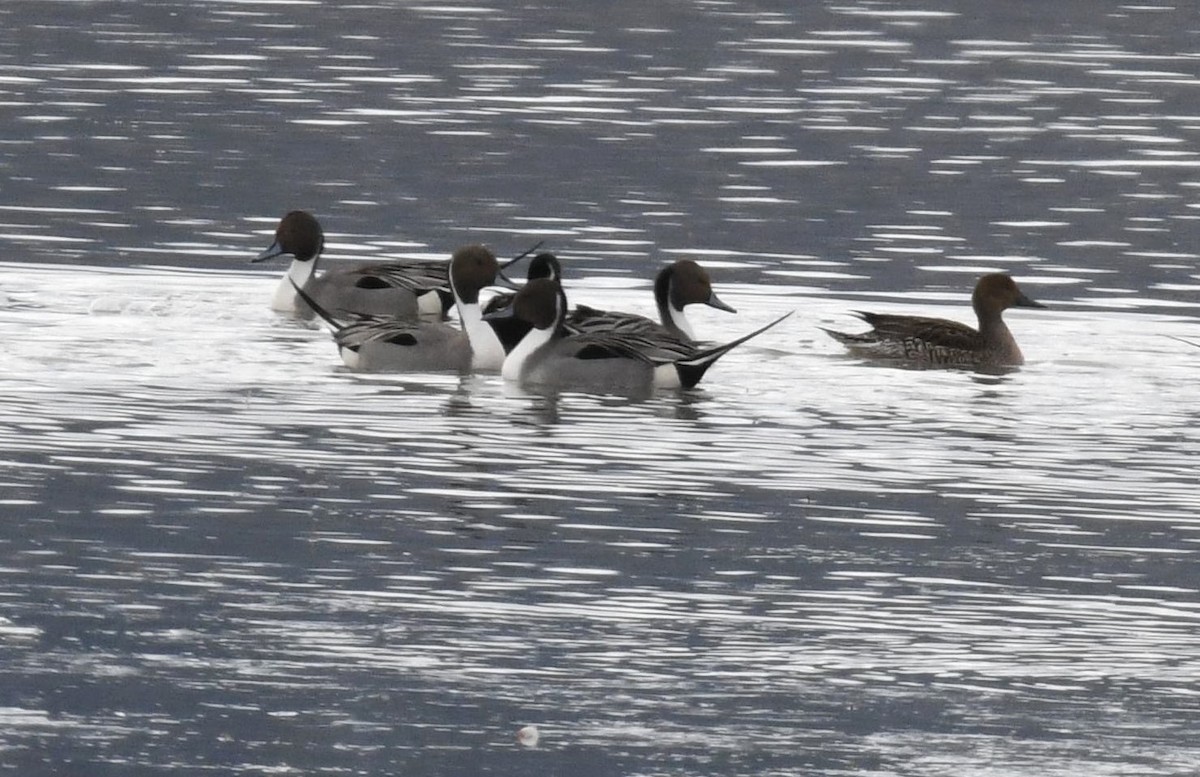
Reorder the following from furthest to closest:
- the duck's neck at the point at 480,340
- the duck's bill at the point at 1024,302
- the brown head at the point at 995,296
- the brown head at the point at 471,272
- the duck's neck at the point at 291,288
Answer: the duck's neck at the point at 291,288
the duck's bill at the point at 1024,302
the brown head at the point at 471,272
the brown head at the point at 995,296
the duck's neck at the point at 480,340

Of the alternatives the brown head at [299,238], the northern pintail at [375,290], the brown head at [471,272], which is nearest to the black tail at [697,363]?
the brown head at [471,272]

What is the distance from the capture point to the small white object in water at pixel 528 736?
843 cm

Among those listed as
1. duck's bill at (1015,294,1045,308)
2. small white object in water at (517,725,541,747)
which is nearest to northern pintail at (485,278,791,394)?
duck's bill at (1015,294,1045,308)

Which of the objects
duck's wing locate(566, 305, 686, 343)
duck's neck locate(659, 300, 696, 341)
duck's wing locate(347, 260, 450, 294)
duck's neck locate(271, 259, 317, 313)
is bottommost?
duck's neck locate(271, 259, 317, 313)

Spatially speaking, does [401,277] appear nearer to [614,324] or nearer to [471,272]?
[471,272]

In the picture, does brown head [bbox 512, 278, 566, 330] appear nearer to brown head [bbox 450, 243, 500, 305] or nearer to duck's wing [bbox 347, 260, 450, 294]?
brown head [bbox 450, 243, 500, 305]

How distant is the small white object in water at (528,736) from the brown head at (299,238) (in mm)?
11046

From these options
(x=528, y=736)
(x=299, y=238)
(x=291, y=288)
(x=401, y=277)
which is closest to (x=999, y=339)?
(x=401, y=277)

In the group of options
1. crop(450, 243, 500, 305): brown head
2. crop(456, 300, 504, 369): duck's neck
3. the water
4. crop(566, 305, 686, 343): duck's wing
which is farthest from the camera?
crop(450, 243, 500, 305): brown head

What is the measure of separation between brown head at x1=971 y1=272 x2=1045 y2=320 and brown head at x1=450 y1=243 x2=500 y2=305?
9.63 ft

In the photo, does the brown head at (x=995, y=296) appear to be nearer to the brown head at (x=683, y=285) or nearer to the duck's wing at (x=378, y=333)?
the brown head at (x=683, y=285)

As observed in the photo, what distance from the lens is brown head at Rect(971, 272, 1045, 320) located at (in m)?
16.8

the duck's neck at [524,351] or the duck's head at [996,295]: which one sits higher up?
the duck's head at [996,295]

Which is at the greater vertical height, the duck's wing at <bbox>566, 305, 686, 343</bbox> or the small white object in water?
the small white object in water
